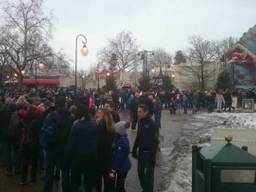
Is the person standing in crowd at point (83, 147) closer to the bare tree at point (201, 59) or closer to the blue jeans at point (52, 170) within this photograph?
the blue jeans at point (52, 170)

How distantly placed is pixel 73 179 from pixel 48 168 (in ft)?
3.93

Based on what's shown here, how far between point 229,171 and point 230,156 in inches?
5.3

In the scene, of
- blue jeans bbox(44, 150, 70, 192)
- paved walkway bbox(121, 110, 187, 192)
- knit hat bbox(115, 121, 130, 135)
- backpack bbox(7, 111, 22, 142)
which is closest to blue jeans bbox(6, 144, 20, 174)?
backpack bbox(7, 111, 22, 142)

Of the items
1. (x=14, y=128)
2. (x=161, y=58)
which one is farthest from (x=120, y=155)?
(x=161, y=58)

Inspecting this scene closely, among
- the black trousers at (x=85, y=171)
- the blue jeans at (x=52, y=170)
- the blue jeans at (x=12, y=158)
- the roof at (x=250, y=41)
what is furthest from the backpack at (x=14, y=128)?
the roof at (x=250, y=41)

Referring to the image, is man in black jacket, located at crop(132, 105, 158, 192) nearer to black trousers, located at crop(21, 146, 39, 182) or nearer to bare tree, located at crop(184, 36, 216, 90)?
black trousers, located at crop(21, 146, 39, 182)

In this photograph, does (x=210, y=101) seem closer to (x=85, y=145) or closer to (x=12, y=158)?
(x=12, y=158)

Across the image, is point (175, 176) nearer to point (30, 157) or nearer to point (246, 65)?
point (30, 157)

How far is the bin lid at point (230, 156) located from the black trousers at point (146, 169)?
404 centimetres

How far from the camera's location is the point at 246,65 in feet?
190

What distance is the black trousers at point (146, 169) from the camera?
8.79m

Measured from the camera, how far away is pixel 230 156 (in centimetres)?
464

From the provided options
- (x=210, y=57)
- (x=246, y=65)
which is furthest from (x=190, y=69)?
(x=246, y=65)

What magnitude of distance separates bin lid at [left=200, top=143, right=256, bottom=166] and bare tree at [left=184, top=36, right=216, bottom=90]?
87.6m
